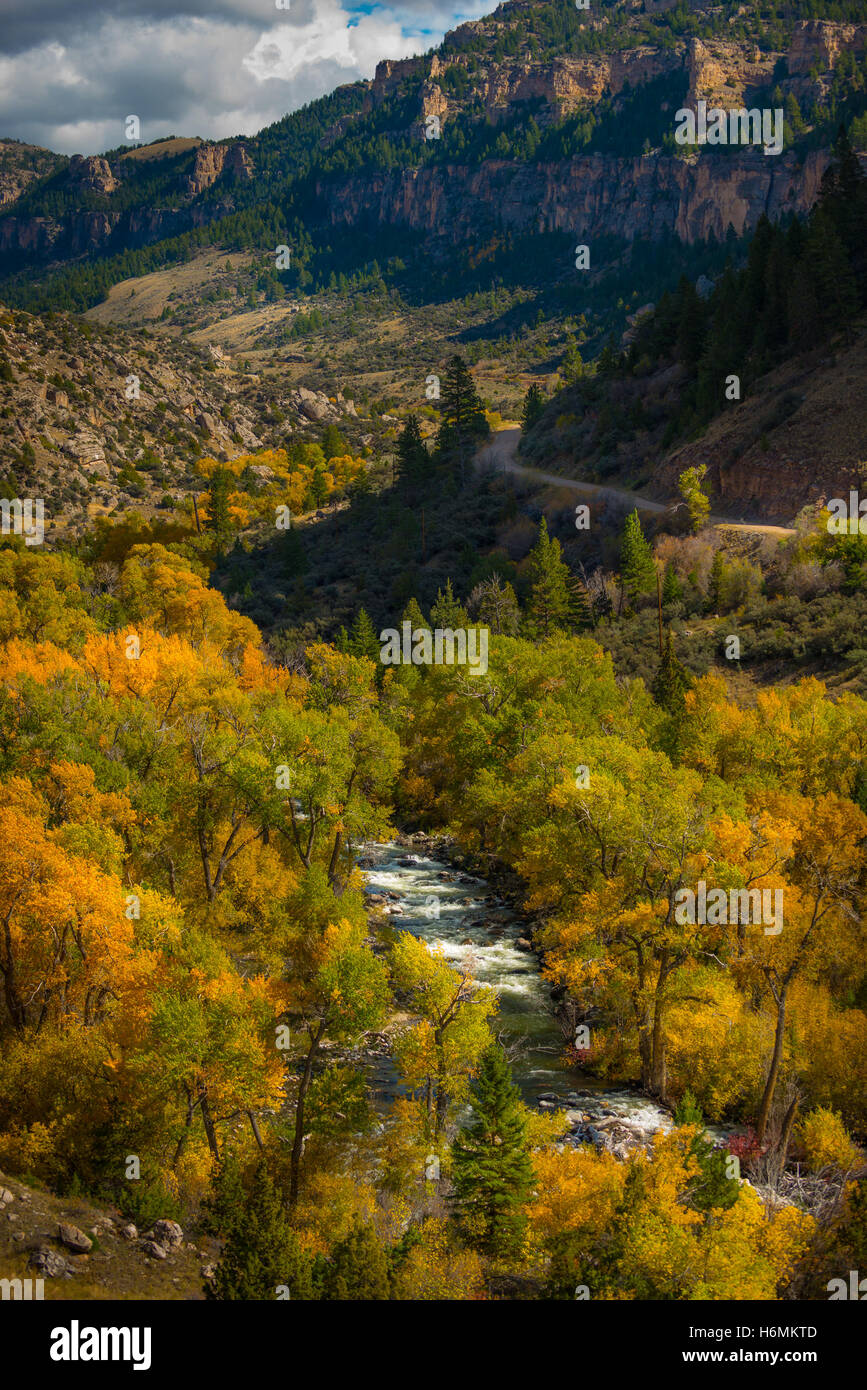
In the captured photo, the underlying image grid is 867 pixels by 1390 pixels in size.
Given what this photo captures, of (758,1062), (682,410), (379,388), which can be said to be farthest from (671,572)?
(379,388)

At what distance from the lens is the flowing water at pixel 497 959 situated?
104 ft

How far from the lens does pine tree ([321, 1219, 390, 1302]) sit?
19.8 metres

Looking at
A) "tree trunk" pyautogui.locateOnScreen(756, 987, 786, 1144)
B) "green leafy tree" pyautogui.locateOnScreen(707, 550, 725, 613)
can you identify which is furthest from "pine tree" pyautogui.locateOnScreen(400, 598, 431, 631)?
"tree trunk" pyautogui.locateOnScreen(756, 987, 786, 1144)

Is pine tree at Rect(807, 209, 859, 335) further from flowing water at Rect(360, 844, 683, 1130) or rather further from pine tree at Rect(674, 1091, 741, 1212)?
pine tree at Rect(674, 1091, 741, 1212)

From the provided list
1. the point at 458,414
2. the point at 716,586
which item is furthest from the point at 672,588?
the point at 458,414

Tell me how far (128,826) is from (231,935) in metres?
5.56

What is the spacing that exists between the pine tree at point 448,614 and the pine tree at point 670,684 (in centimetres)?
1767

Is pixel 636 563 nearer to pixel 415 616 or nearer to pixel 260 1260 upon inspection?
pixel 415 616

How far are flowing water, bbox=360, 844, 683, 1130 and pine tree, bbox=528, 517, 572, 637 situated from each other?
22.3 m

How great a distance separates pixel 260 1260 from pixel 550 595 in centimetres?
5581

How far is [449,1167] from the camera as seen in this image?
25.9 m

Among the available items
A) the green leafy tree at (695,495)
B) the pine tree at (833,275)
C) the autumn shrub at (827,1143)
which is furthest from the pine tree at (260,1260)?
the pine tree at (833,275)

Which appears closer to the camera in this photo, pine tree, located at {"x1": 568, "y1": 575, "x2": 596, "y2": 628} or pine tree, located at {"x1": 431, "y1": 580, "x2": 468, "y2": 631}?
pine tree, located at {"x1": 431, "y1": 580, "x2": 468, "y2": 631}

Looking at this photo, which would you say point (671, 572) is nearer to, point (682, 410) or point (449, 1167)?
point (682, 410)
